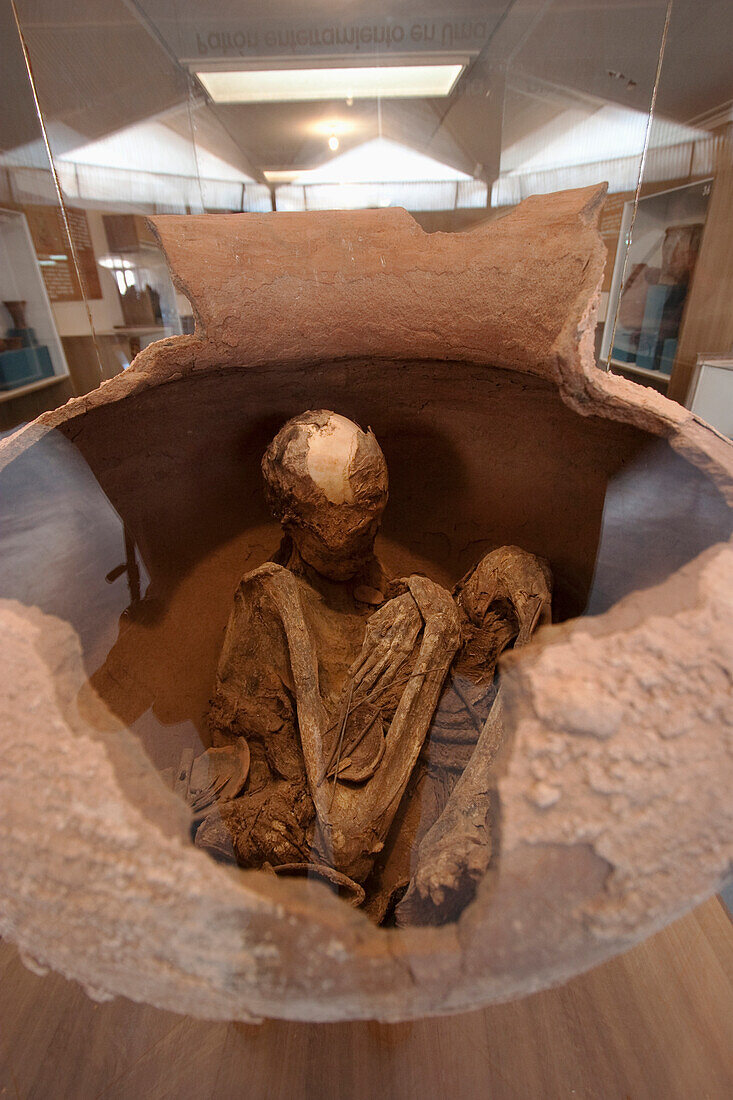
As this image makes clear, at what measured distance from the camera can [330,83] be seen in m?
1.92

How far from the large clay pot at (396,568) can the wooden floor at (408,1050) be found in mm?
646

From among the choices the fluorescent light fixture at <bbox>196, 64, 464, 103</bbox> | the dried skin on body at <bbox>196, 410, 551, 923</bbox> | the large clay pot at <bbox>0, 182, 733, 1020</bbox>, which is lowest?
the dried skin on body at <bbox>196, 410, 551, 923</bbox>

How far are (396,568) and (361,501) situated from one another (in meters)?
0.59

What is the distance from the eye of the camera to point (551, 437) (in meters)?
1.65

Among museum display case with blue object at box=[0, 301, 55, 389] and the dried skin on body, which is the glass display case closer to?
museum display case with blue object at box=[0, 301, 55, 389]

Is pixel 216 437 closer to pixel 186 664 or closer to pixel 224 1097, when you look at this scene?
pixel 186 664

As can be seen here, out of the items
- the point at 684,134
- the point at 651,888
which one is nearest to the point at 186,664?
the point at 651,888

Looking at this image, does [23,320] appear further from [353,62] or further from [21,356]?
[353,62]

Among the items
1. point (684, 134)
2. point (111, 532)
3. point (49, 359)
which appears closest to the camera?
point (111, 532)

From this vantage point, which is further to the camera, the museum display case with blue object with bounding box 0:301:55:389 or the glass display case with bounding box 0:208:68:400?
the museum display case with blue object with bounding box 0:301:55:389

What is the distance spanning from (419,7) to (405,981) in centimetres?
232

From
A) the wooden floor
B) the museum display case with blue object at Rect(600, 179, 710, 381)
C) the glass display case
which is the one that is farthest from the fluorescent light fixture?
the wooden floor

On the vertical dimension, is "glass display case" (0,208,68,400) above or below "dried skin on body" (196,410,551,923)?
above

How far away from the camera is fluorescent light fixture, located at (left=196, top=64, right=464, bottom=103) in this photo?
1.90 m
